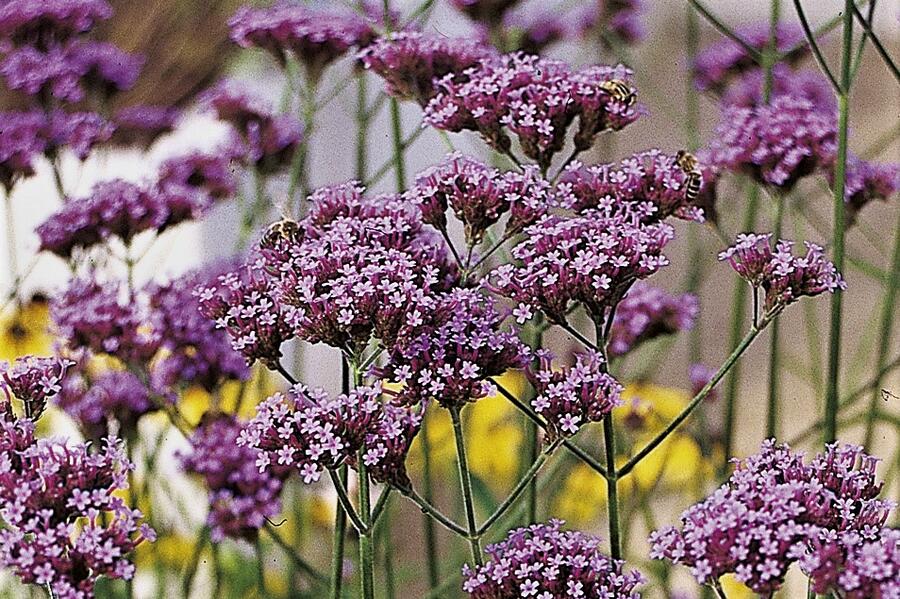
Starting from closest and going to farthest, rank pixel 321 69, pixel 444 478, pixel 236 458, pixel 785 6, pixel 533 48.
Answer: pixel 236 458 < pixel 321 69 < pixel 533 48 < pixel 444 478 < pixel 785 6

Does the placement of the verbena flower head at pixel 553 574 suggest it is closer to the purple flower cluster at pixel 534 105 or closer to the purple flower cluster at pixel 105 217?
the purple flower cluster at pixel 534 105

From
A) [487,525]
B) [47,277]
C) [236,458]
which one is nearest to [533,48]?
[236,458]

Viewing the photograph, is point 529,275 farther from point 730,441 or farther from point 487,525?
point 730,441

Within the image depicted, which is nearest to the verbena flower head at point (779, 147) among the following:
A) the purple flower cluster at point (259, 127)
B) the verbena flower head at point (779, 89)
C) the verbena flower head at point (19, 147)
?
the verbena flower head at point (779, 89)

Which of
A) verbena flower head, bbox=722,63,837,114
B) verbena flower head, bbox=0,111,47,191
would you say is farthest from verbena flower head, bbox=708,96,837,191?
verbena flower head, bbox=0,111,47,191

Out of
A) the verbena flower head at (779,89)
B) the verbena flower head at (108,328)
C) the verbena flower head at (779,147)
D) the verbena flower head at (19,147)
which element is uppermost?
the verbena flower head at (779,89)

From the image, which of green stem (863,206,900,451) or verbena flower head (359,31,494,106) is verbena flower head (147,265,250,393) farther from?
green stem (863,206,900,451)
